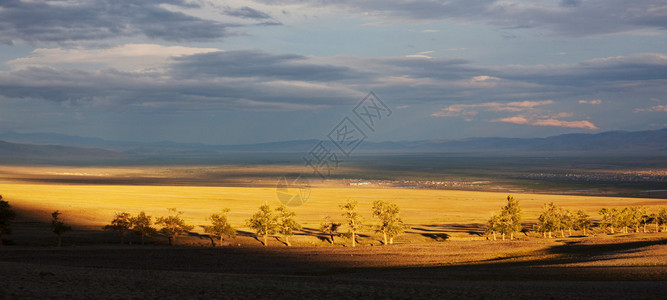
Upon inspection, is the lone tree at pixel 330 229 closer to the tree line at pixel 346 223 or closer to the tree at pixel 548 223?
the tree line at pixel 346 223

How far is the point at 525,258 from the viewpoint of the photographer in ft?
132

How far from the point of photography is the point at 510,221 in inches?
2539

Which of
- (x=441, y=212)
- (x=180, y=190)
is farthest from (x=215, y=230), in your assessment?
(x=180, y=190)

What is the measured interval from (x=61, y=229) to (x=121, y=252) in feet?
32.1

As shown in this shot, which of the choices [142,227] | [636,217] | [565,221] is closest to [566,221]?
[565,221]

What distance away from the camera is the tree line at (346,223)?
5342 centimetres

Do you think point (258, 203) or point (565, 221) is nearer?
point (565, 221)

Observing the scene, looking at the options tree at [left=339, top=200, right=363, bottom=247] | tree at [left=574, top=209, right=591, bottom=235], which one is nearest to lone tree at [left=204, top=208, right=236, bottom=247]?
tree at [left=339, top=200, right=363, bottom=247]

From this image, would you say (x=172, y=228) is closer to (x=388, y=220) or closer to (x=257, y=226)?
(x=257, y=226)

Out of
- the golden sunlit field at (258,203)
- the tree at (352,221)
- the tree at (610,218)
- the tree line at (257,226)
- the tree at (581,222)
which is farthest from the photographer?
the golden sunlit field at (258,203)

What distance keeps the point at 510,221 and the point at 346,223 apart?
18217 millimetres

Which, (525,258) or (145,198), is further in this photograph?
(145,198)

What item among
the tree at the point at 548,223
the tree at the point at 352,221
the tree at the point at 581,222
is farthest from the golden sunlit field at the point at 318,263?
the tree at the point at 581,222

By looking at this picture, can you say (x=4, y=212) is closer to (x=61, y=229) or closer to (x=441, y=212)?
(x=61, y=229)
